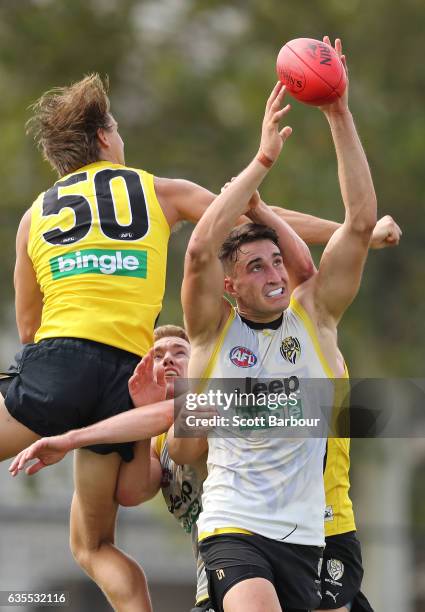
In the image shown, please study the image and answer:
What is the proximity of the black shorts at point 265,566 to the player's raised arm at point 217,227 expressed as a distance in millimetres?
1145

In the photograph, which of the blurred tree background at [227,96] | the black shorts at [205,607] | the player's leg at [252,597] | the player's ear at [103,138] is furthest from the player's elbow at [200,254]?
the blurred tree background at [227,96]

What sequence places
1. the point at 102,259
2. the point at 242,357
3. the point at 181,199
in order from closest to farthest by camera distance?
the point at 242,357
the point at 102,259
the point at 181,199

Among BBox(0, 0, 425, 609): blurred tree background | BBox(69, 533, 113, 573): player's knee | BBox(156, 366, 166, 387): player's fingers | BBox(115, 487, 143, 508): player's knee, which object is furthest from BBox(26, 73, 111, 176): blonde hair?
BBox(0, 0, 425, 609): blurred tree background

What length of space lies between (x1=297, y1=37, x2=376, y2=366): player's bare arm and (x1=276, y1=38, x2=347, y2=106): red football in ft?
0.28

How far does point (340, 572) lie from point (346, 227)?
1.92m

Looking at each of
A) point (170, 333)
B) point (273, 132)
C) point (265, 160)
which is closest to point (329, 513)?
point (170, 333)

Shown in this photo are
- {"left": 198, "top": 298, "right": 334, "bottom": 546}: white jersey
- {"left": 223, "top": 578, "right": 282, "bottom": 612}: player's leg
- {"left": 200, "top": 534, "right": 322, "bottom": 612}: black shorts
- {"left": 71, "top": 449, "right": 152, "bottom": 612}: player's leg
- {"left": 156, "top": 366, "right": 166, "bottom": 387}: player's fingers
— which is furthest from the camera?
{"left": 71, "top": 449, "right": 152, "bottom": 612}: player's leg

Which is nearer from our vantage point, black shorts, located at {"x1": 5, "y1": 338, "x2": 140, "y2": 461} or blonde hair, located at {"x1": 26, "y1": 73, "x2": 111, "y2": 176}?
black shorts, located at {"x1": 5, "y1": 338, "x2": 140, "y2": 461}

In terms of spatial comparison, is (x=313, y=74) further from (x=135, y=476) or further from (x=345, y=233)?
(x=135, y=476)

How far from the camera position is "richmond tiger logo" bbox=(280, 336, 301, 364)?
23.5 ft

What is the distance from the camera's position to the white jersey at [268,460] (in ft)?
22.6

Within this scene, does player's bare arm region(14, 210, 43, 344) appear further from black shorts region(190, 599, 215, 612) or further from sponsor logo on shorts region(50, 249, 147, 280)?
black shorts region(190, 599, 215, 612)

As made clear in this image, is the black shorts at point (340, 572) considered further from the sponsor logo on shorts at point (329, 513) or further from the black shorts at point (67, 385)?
the black shorts at point (67, 385)

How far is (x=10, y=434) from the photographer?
7188 mm
